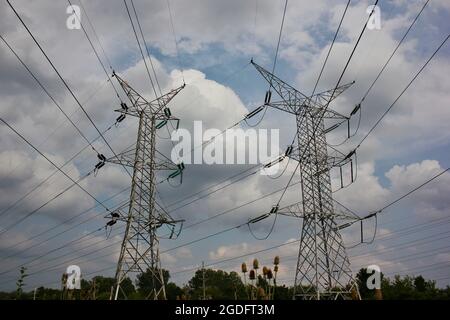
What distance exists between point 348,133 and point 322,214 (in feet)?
21.1

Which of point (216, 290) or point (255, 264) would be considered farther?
point (216, 290)

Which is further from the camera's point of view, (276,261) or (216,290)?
(216,290)

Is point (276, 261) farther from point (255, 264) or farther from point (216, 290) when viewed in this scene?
point (216, 290)

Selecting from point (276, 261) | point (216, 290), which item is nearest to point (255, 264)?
point (276, 261)

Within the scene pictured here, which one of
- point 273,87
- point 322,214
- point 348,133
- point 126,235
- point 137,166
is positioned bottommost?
point 126,235

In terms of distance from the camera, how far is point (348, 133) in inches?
1041
